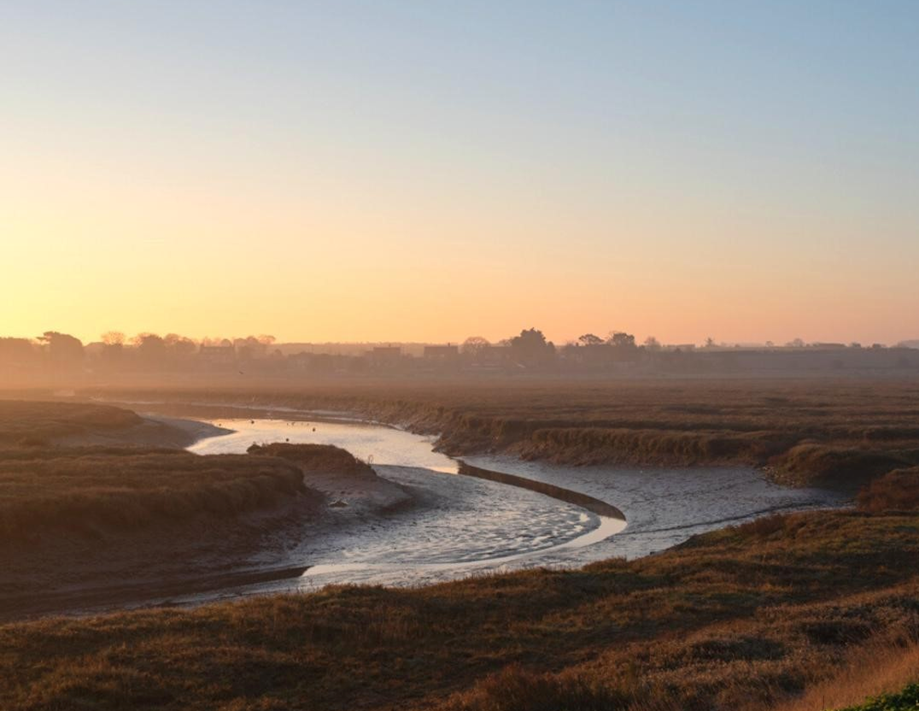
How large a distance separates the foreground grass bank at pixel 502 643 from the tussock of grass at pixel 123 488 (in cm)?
1375

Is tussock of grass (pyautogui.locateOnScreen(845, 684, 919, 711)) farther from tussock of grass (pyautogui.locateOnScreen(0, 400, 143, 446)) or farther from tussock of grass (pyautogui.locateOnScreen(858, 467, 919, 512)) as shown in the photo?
tussock of grass (pyautogui.locateOnScreen(0, 400, 143, 446))

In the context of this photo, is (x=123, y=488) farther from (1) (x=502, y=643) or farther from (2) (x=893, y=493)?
(2) (x=893, y=493)

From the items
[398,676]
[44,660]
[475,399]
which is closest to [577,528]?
[398,676]

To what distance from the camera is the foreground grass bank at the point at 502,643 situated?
15.8m

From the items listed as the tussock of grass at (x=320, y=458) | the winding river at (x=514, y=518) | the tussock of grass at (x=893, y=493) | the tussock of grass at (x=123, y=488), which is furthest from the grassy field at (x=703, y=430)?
the tussock of grass at (x=123, y=488)

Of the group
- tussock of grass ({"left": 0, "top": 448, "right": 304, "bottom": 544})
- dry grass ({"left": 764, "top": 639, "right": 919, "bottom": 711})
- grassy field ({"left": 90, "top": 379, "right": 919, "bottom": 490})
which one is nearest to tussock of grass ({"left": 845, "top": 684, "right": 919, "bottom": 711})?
dry grass ({"left": 764, "top": 639, "right": 919, "bottom": 711})

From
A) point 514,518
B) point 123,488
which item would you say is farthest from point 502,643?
point 514,518

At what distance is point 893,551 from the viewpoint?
28734mm

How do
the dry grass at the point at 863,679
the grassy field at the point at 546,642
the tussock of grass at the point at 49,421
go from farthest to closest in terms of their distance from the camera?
the tussock of grass at the point at 49,421, the grassy field at the point at 546,642, the dry grass at the point at 863,679

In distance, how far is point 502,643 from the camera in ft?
65.5

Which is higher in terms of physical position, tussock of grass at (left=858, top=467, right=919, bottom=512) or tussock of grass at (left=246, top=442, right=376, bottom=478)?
tussock of grass at (left=858, top=467, right=919, bottom=512)

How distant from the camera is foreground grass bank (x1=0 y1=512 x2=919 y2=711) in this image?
1577 centimetres

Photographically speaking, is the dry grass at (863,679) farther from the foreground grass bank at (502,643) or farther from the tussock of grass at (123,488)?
the tussock of grass at (123,488)

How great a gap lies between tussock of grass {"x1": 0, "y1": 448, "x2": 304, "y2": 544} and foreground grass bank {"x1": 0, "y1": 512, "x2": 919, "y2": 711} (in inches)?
A: 541
